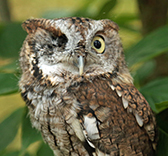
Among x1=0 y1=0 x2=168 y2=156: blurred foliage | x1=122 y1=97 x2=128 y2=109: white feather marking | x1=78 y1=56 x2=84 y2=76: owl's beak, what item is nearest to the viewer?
x1=78 y1=56 x2=84 y2=76: owl's beak

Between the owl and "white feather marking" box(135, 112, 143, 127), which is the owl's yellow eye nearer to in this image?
the owl

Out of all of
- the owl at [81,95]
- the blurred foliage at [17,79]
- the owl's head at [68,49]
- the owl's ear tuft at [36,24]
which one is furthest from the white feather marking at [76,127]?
the owl's ear tuft at [36,24]

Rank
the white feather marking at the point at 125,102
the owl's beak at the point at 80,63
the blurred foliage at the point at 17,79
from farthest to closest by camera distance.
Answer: the blurred foliage at the point at 17,79
the white feather marking at the point at 125,102
the owl's beak at the point at 80,63

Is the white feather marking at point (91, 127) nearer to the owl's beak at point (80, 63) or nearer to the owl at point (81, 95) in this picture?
the owl at point (81, 95)

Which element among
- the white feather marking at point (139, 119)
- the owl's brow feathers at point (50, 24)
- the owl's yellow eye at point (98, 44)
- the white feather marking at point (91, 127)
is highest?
the owl's brow feathers at point (50, 24)

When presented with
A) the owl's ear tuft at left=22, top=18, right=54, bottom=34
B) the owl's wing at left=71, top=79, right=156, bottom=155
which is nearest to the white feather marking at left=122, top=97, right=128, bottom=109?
the owl's wing at left=71, top=79, right=156, bottom=155

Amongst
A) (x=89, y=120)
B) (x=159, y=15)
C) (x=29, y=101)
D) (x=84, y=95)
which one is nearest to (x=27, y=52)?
(x=29, y=101)

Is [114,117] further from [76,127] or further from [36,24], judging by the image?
[36,24]

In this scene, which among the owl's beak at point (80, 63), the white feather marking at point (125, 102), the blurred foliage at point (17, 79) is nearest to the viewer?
the owl's beak at point (80, 63)

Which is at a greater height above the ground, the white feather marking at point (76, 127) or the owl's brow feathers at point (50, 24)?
the owl's brow feathers at point (50, 24)
